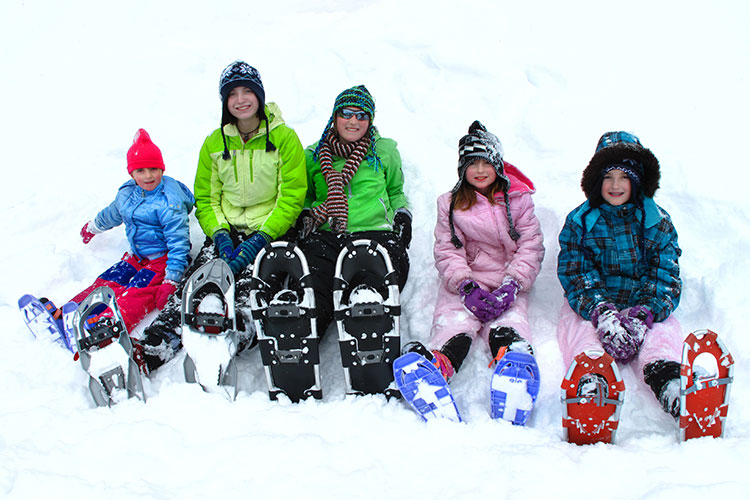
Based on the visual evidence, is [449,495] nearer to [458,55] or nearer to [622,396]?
[622,396]

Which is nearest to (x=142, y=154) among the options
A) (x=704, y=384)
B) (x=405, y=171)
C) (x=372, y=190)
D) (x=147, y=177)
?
(x=147, y=177)

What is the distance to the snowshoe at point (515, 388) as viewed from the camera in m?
2.59

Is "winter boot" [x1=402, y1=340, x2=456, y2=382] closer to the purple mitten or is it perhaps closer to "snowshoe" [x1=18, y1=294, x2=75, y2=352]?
the purple mitten

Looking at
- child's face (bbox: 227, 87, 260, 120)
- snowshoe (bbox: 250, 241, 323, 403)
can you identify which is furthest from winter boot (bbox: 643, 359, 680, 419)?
child's face (bbox: 227, 87, 260, 120)

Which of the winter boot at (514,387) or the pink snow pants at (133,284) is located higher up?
the pink snow pants at (133,284)

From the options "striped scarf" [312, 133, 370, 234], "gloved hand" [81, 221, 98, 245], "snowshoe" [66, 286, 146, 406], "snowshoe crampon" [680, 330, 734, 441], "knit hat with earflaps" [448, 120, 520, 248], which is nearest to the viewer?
"snowshoe crampon" [680, 330, 734, 441]

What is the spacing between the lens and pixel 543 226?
3.91m

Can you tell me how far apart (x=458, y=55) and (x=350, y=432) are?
4196 millimetres

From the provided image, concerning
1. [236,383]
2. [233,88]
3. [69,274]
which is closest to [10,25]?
[69,274]

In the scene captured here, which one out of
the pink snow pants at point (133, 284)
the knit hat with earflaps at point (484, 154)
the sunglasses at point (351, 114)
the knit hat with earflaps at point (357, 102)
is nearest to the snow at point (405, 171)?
the pink snow pants at point (133, 284)

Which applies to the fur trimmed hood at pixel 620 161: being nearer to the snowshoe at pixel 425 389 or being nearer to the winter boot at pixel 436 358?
the winter boot at pixel 436 358

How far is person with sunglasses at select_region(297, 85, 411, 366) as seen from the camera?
3.45m

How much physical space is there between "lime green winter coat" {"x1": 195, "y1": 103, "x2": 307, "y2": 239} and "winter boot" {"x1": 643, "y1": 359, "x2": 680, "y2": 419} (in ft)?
7.87

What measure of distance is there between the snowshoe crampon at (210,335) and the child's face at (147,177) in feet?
3.81
